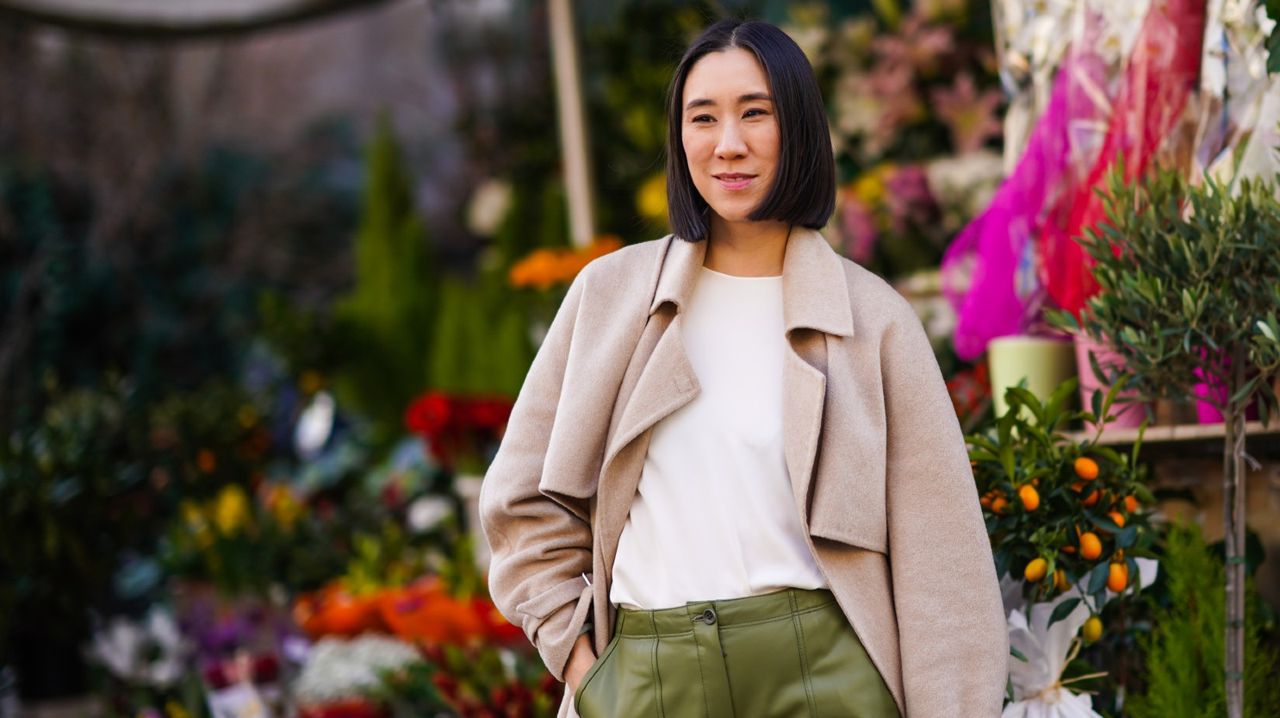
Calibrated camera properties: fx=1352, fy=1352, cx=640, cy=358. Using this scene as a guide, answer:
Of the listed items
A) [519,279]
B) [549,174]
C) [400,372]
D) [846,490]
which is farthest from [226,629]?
[846,490]

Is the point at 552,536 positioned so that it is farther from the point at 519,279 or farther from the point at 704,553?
the point at 519,279

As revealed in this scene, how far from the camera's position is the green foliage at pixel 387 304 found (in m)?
5.93

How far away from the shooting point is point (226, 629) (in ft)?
13.9

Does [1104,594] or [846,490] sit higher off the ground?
[846,490]

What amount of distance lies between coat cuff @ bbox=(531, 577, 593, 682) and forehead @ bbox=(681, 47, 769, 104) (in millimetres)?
633

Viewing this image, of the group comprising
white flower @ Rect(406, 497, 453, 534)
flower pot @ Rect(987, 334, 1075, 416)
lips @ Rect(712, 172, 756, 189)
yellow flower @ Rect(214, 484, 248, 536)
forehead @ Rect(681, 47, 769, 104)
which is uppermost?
forehead @ Rect(681, 47, 769, 104)

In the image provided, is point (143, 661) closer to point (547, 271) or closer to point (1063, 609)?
point (547, 271)

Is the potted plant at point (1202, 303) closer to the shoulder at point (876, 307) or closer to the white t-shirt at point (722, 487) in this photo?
the shoulder at point (876, 307)

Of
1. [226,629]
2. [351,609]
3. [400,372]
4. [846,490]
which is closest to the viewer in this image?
[846,490]

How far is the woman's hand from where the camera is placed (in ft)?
5.51

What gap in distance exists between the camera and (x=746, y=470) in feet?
5.25

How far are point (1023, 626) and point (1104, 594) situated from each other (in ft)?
0.43

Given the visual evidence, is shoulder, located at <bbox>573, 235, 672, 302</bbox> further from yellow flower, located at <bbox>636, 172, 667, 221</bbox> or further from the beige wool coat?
yellow flower, located at <bbox>636, 172, 667, 221</bbox>

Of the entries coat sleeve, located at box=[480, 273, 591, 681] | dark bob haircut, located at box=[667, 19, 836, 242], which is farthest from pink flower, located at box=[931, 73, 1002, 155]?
coat sleeve, located at box=[480, 273, 591, 681]
